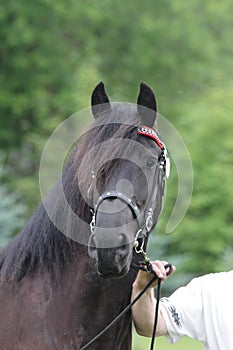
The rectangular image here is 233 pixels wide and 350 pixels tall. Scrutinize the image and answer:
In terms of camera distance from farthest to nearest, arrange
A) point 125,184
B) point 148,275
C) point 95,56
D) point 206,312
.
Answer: point 95,56 < point 206,312 < point 148,275 < point 125,184

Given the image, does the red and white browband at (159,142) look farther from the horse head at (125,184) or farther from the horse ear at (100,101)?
the horse ear at (100,101)

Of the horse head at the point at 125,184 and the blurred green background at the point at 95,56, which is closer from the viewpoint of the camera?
the horse head at the point at 125,184

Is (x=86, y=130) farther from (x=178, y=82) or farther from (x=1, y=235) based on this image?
(x=178, y=82)

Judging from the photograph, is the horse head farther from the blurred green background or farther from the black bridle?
the blurred green background

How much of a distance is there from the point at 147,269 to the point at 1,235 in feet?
25.9

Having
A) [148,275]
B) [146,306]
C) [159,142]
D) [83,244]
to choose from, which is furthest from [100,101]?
[146,306]

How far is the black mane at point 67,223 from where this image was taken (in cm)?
368

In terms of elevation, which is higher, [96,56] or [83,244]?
[96,56]

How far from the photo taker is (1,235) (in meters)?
11.6

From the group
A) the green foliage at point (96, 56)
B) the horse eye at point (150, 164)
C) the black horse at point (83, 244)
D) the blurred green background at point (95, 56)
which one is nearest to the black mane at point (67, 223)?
the black horse at point (83, 244)

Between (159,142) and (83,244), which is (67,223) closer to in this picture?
(83,244)

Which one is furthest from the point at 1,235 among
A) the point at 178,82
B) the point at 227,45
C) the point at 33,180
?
the point at 227,45

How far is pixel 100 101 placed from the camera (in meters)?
3.86

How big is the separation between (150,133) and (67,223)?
532mm
